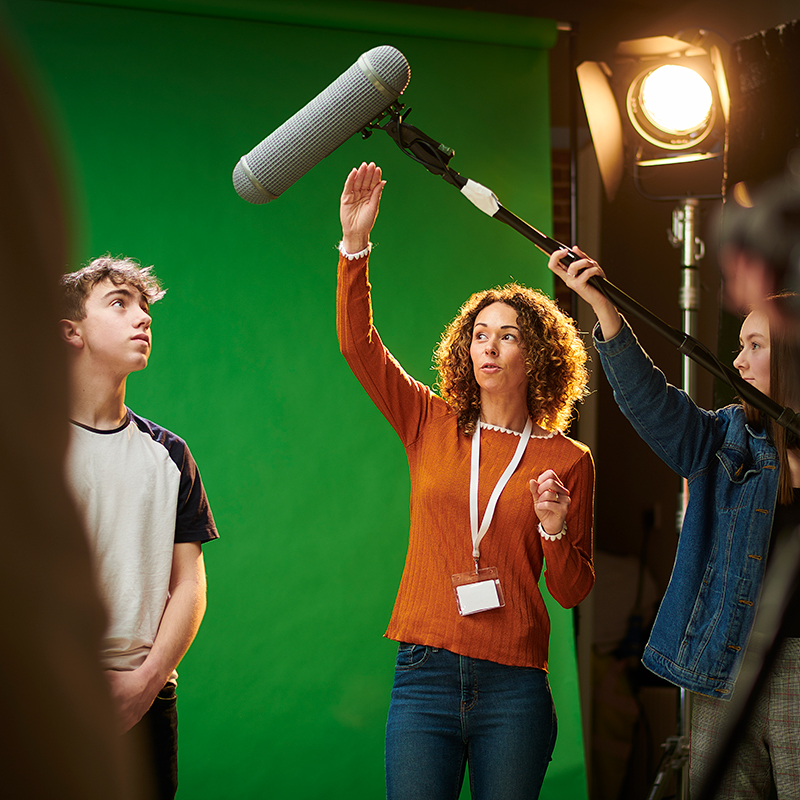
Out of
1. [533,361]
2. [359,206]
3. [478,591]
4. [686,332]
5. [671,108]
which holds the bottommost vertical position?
[478,591]

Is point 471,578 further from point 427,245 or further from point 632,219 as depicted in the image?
point 632,219

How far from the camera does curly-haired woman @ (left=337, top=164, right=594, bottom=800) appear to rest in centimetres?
164

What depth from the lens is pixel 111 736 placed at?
0.98ft

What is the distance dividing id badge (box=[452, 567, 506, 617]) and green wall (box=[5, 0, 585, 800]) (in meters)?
0.86

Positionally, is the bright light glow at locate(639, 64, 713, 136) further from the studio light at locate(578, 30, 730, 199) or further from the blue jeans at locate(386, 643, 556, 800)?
the blue jeans at locate(386, 643, 556, 800)

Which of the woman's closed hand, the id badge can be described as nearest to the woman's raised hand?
the woman's closed hand

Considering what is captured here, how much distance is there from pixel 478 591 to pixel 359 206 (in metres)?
0.88

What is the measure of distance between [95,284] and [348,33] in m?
1.24

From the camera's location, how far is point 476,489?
1.79 m

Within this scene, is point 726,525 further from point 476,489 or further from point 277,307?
point 277,307

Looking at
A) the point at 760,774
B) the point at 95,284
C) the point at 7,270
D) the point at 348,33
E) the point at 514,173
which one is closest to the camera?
the point at 7,270

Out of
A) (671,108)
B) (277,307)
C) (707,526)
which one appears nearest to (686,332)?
(671,108)

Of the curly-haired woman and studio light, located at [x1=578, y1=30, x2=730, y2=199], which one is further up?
studio light, located at [x1=578, y1=30, x2=730, y2=199]

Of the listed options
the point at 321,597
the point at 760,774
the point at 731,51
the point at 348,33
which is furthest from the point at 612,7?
the point at 760,774
